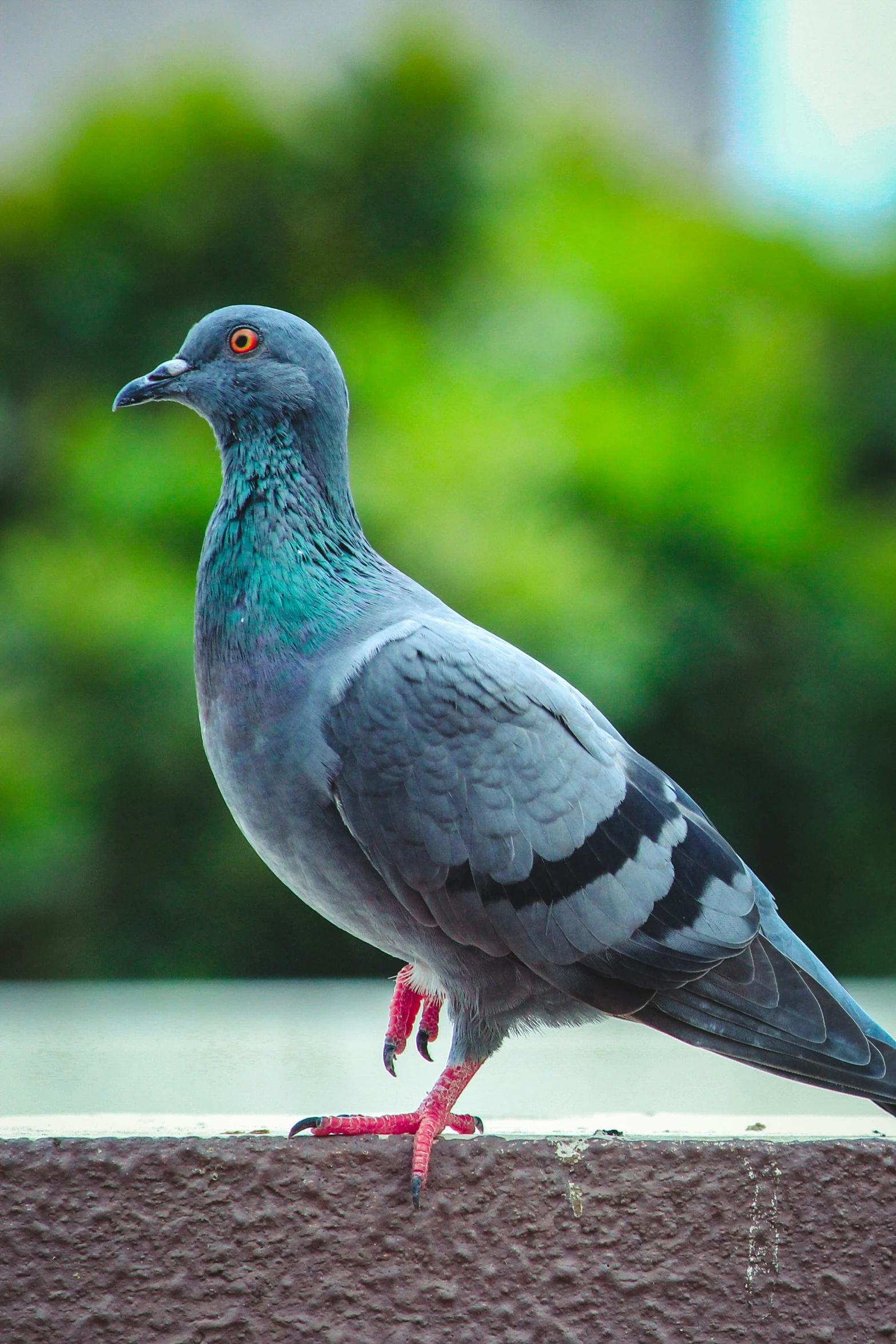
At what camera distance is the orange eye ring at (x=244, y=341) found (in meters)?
2.88

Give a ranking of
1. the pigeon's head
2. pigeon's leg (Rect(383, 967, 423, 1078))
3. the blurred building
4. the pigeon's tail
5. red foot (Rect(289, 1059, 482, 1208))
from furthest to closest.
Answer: the blurred building → pigeon's leg (Rect(383, 967, 423, 1078)) → the pigeon's head → the pigeon's tail → red foot (Rect(289, 1059, 482, 1208))

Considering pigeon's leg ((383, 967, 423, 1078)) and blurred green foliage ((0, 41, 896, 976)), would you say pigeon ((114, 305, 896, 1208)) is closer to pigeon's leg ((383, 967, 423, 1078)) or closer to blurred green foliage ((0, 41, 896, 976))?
pigeon's leg ((383, 967, 423, 1078))

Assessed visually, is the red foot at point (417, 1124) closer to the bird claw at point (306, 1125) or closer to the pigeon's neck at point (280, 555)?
the bird claw at point (306, 1125)

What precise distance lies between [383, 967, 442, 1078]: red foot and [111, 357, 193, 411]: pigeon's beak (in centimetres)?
135

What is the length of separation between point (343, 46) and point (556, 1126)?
24.7 ft

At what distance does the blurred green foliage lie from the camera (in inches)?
266

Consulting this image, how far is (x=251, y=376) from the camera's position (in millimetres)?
2863

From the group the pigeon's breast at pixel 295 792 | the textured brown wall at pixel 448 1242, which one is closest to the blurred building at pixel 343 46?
the pigeon's breast at pixel 295 792

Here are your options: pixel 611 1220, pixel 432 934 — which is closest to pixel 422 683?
pixel 432 934

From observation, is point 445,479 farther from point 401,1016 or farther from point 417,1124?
point 417,1124

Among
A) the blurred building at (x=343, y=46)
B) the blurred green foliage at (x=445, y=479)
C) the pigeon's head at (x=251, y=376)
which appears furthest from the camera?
the blurred building at (x=343, y=46)

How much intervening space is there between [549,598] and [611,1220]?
4.08m

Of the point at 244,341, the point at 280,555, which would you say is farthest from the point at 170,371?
the point at 280,555

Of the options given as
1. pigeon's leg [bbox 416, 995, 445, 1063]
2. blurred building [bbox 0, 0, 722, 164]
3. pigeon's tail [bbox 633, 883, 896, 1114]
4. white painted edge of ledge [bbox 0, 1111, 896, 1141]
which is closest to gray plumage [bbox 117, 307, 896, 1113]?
pigeon's tail [bbox 633, 883, 896, 1114]
